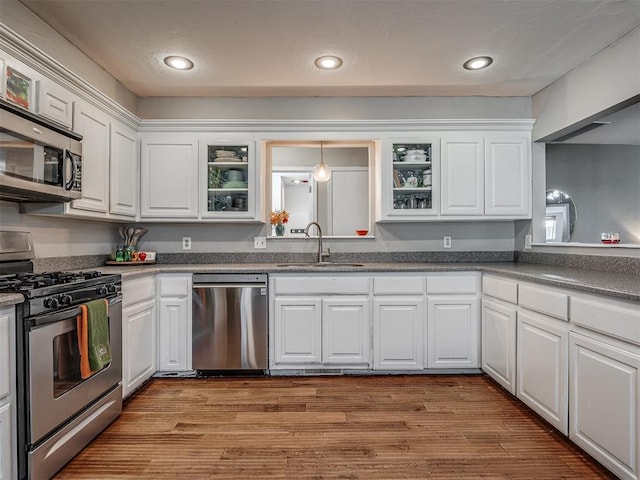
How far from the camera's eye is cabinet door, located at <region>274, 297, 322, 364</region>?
2.86 meters

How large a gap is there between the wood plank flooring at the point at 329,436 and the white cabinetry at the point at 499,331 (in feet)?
0.49

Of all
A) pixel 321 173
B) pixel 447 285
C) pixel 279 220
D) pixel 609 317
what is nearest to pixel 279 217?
pixel 279 220

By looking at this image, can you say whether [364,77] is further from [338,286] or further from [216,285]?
[216,285]

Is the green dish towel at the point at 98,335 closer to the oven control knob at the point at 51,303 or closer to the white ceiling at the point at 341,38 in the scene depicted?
the oven control knob at the point at 51,303

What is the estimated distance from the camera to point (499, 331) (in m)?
2.56

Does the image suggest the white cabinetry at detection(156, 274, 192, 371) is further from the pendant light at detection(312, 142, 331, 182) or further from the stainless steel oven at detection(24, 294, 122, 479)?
the pendant light at detection(312, 142, 331, 182)

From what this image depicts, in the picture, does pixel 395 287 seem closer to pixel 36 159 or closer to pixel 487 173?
pixel 487 173

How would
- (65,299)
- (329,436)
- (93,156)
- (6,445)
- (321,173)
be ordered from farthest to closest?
(321,173), (93,156), (329,436), (65,299), (6,445)

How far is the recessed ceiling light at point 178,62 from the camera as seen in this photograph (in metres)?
2.60

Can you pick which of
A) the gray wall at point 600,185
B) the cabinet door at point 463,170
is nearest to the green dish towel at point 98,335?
the cabinet door at point 463,170

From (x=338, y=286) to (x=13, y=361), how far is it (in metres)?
1.98

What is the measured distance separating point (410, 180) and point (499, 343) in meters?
1.52

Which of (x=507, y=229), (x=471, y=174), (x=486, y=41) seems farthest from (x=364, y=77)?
(x=507, y=229)

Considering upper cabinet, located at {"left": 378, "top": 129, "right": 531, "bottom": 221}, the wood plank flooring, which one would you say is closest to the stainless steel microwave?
the wood plank flooring
